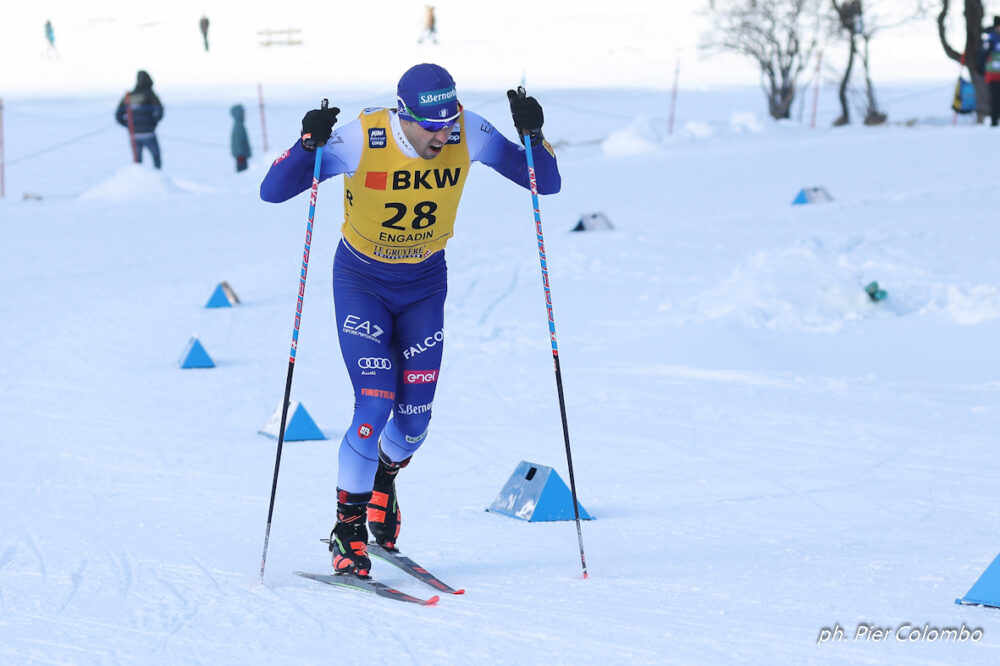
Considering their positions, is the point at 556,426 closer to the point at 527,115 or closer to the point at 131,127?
the point at 527,115

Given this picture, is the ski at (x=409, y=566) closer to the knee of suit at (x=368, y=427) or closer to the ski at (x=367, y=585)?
the ski at (x=367, y=585)

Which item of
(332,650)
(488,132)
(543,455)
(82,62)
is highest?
(488,132)

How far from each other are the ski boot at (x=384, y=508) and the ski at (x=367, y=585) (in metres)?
0.29

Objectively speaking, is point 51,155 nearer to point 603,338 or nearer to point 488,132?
point 603,338

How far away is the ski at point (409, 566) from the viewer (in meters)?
4.13

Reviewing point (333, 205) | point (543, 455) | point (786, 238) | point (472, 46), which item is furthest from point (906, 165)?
point (472, 46)

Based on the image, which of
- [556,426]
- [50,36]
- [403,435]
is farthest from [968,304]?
[50,36]

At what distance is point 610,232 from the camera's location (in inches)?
492

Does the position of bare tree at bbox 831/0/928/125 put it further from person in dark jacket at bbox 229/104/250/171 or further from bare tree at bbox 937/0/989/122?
person in dark jacket at bbox 229/104/250/171

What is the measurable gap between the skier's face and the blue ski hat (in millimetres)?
37

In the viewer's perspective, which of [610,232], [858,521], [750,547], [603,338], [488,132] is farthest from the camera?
[610,232]

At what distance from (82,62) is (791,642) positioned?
44.0 metres

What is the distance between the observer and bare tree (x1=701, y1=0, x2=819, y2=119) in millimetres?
26578

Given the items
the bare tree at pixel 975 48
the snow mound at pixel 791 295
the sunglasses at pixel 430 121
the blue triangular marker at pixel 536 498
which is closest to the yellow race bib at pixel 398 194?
the sunglasses at pixel 430 121
